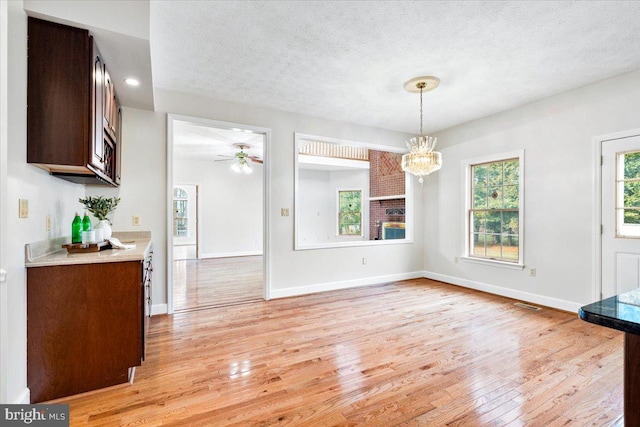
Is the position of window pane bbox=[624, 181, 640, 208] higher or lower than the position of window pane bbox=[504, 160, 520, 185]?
lower

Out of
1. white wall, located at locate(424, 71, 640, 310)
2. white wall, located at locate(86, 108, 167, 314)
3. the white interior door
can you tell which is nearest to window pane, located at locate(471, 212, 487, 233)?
white wall, located at locate(424, 71, 640, 310)

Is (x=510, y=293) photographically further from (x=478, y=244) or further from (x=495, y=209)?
(x=495, y=209)

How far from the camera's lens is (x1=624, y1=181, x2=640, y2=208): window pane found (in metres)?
3.27

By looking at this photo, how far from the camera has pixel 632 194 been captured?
130 inches

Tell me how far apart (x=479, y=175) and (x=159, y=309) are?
16.7ft

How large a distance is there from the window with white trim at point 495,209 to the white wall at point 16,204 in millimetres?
5267

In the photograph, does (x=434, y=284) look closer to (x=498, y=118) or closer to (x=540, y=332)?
(x=540, y=332)

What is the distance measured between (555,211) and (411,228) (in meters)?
2.27

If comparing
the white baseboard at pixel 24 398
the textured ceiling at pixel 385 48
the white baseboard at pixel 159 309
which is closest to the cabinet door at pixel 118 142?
the textured ceiling at pixel 385 48

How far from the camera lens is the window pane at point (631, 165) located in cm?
327

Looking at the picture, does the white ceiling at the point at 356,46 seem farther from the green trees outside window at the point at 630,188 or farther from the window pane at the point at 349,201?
the window pane at the point at 349,201

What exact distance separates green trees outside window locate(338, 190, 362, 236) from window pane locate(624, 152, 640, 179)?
6.50 metres

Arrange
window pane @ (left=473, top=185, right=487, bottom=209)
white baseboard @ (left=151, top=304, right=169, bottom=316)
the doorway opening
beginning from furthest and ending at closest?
the doorway opening
window pane @ (left=473, top=185, right=487, bottom=209)
white baseboard @ (left=151, top=304, right=169, bottom=316)

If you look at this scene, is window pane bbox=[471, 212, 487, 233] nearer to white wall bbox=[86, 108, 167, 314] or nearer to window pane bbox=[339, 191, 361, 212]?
white wall bbox=[86, 108, 167, 314]
